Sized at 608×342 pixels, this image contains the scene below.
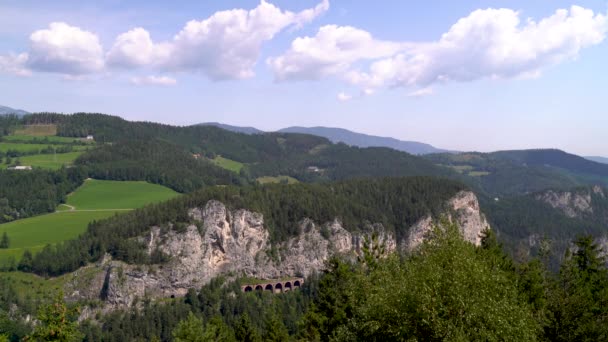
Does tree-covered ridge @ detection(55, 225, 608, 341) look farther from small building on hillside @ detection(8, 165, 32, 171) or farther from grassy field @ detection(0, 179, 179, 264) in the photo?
small building on hillside @ detection(8, 165, 32, 171)

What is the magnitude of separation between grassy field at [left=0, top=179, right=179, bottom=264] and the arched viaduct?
2083 inches

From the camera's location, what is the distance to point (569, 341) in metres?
32.5

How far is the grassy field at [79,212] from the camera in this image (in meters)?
127

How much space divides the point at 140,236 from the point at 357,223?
63758 mm

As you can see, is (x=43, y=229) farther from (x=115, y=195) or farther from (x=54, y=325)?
(x=54, y=325)

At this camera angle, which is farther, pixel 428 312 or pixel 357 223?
pixel 357 223

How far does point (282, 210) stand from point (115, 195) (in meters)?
70.5

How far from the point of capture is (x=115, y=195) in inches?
6816

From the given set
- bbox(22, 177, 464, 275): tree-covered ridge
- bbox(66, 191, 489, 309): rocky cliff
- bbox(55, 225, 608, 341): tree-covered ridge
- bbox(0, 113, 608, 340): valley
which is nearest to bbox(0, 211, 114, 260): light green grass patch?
bbox(0, 113, 608, 340): valley

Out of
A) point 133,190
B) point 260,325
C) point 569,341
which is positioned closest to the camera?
point 569,341

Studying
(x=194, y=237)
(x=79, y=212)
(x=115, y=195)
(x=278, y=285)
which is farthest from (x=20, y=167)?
(x=278, y=285)

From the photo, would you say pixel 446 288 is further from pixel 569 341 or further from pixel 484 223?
pixel 484 223

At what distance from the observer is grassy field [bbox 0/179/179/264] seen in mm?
127375

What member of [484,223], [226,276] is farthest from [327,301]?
[484,223]
